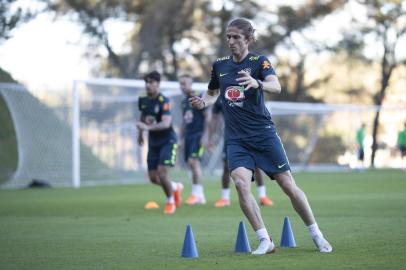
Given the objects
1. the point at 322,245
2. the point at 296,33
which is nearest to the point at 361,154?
the point at 296,33

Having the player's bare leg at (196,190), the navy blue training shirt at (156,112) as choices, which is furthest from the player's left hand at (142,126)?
the player's bare leg at (196,190)

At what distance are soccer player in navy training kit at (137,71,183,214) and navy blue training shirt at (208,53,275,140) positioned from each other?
5.34 metres

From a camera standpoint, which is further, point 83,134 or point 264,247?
point 83,134

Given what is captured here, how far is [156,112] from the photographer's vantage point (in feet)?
46.1

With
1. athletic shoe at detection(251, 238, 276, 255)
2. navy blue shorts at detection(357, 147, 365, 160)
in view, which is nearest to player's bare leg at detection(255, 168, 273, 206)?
athletic shoe at detection(251, 238, 276, 255)

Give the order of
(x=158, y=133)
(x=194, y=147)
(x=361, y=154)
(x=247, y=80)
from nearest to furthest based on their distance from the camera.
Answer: (x=247, y=80)
(x=158, y=133)
(x=194, y=147)
(x=361, y=154)

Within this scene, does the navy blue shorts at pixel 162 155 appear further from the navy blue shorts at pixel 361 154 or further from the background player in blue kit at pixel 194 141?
the navy blue shorts at pixel 361 154

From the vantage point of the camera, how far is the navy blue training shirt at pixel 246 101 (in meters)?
8.29

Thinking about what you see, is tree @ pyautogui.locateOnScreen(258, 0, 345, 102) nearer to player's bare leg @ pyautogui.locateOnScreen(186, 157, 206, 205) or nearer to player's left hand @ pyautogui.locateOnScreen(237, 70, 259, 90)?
player's bare leg @ pyautogui.locateOnScreen(186, 157, 206, 205)

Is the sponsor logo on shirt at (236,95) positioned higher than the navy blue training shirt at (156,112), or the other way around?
the sponsor logo on shirt at (236,95)

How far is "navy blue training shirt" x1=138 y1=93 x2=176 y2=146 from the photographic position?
14.0 meters

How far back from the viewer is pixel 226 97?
8406 millimetres

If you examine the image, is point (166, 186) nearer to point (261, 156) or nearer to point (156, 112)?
point (156, 112)

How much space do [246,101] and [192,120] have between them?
811cm
